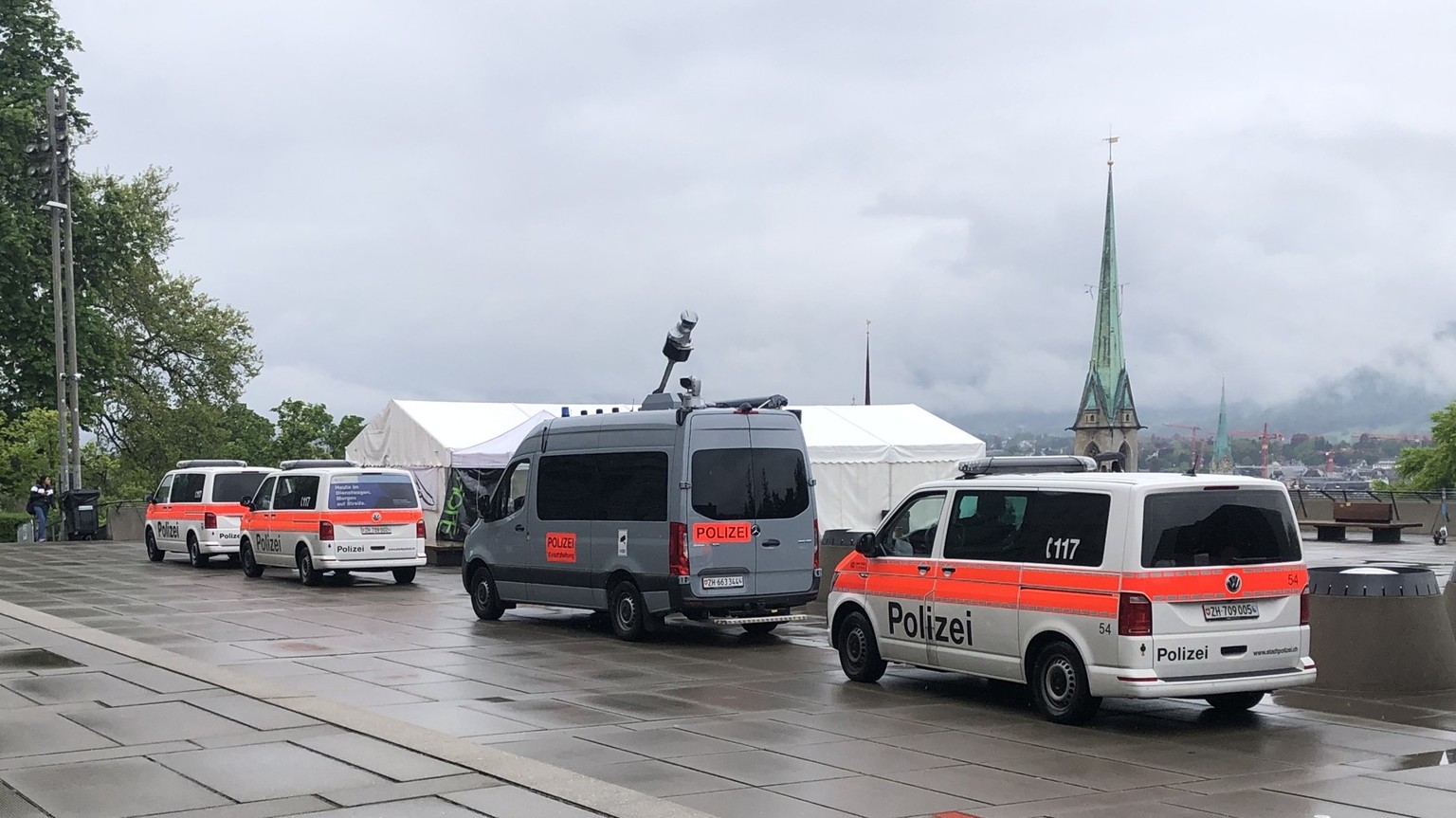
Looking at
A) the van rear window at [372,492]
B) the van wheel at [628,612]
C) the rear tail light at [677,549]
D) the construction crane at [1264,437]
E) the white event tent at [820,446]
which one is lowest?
the van wheel at [628,612]

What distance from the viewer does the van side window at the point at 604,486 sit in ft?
56.2

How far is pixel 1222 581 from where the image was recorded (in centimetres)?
1115

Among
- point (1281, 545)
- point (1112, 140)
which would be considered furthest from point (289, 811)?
point (1112, 140)

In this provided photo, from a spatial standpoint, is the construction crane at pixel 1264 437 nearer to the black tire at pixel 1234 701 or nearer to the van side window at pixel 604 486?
the van side window at pixel 604 486

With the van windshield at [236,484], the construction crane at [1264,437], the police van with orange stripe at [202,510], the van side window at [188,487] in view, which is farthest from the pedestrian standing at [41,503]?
the construction crane at [1264,437]

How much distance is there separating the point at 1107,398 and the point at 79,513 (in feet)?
246

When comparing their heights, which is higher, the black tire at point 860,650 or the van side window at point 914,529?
the van side window at point 914,529

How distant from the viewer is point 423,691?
13070 mm

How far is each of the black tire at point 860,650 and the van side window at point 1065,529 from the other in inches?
83.6

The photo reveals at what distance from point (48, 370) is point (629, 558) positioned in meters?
34.9

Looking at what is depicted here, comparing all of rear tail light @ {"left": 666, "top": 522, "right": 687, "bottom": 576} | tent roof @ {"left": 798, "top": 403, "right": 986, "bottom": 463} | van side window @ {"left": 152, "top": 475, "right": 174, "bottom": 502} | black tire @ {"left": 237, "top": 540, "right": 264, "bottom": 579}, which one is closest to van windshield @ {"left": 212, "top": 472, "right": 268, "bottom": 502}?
van side window @ {"left": 152, "top": 475, "right": 174, "bottom": 502}

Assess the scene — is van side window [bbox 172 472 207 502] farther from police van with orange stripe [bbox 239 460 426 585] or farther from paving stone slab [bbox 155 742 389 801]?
paving stone slab [bbox 155 742 389 801]

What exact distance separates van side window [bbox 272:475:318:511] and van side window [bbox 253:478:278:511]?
1.15 ft

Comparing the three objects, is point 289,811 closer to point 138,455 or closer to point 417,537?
point 417,537
